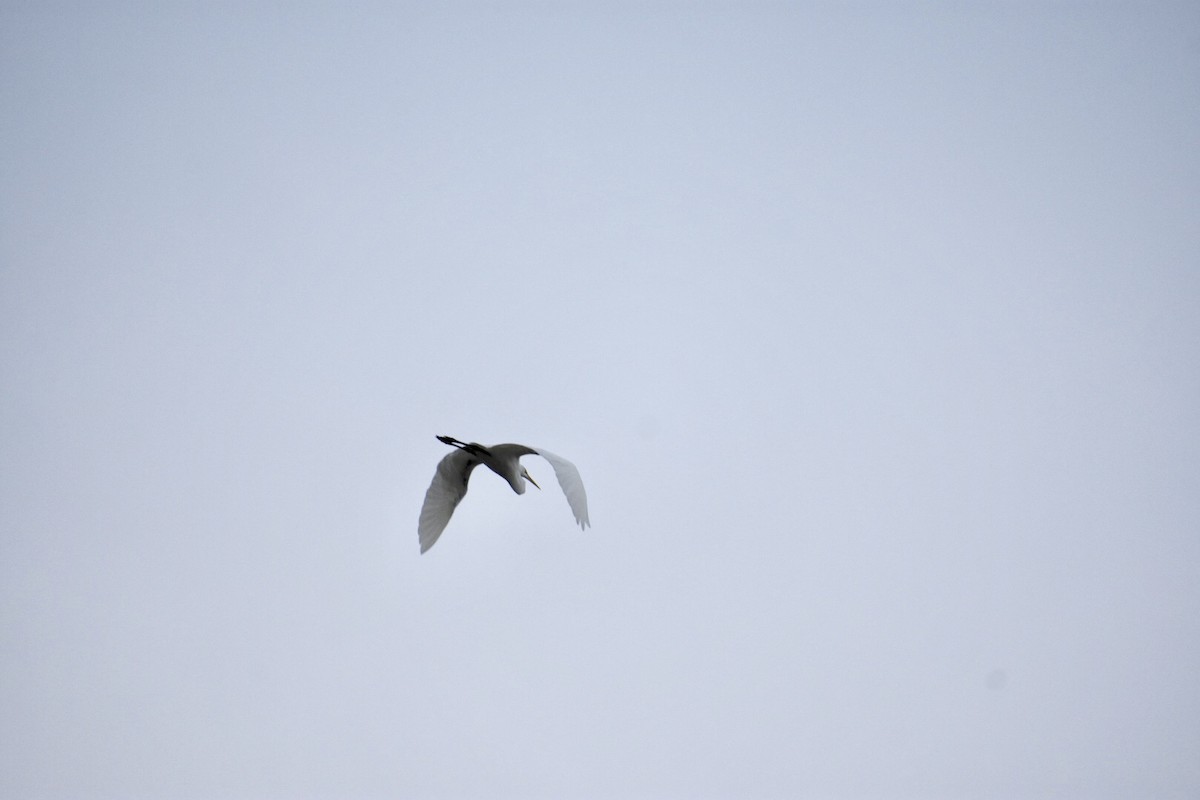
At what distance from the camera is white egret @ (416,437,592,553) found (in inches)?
565

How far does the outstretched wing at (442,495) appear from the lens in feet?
54.3

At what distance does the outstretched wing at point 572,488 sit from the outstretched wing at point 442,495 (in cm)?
253

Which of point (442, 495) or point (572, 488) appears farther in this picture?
point (442, 495)

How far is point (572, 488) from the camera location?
1392cm

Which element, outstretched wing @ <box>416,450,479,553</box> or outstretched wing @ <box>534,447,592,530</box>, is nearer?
outstretched wing @ <box>534,447,592,530</box>

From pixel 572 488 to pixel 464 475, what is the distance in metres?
3.55

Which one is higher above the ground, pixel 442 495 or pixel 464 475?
pixel 464 475

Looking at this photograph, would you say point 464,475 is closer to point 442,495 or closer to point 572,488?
point 442,495

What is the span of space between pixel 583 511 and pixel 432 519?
4.08 m

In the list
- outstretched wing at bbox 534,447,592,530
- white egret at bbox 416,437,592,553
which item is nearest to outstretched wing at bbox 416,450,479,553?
white egret at bbox 416,437,592,553

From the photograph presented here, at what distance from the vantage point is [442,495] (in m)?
16.9

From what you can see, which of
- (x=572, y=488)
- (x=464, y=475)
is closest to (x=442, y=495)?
(x=464, y=475)

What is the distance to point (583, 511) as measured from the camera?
13805mm

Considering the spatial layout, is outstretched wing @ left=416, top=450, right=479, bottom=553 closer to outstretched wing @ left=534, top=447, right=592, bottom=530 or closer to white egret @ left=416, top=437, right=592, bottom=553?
white egret @ left=416, top=437, right=592, bottom=553
